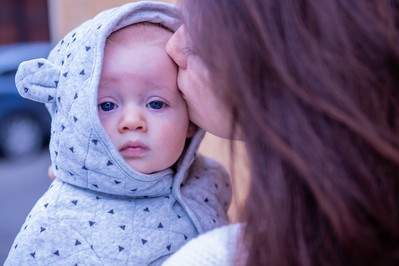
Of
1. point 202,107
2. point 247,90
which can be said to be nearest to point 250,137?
point 247,90

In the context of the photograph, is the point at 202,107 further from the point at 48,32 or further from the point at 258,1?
the point at 48,32

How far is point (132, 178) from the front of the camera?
4.79 feet

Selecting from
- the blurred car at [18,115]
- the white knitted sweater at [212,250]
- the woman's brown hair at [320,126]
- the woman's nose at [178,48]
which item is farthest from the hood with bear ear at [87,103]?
the blurred car at [18,115]

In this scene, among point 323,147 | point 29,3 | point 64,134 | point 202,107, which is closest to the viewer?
point 323,147

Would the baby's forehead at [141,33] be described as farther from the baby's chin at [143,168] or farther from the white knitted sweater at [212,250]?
the white knitted sweater at [212,250]

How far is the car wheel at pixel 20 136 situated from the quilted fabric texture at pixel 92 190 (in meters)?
5.77

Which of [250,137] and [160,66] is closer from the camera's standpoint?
[250,137]

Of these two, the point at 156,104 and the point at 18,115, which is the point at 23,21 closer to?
the point at 18,115

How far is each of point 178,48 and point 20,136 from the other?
618 cm

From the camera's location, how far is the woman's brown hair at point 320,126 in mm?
982

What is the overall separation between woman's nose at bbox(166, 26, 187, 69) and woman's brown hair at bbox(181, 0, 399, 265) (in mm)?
377

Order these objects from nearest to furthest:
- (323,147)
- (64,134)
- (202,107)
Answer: (323,147), (202,107), (64,134)

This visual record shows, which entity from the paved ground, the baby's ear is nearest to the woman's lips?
the baby's ear

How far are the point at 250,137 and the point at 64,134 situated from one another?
1.89 feet
